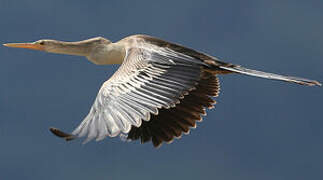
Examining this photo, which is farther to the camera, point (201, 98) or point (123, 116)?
point (201, 98)

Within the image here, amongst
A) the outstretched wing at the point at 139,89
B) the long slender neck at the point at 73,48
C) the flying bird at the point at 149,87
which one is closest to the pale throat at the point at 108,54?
the flying bird at the point at 149,87

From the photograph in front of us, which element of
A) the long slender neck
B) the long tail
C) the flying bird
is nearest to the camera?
the flying bird

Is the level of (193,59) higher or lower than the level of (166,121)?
higher

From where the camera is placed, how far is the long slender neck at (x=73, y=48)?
1363 cm

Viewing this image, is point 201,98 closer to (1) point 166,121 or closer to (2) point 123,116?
(1) point 166,121

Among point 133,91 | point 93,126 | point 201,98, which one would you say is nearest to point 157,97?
point 133,91

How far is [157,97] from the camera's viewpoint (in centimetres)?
1053

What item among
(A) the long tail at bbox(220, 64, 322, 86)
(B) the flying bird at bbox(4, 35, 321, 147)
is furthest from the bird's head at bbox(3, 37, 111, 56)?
(A) the long tail at bbox(220, 64, 322, 86)

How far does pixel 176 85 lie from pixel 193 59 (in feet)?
4.86

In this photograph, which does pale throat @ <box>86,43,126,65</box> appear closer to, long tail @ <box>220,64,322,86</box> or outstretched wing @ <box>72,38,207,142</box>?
outstretched wing @ <box>72,38,207,142</box>

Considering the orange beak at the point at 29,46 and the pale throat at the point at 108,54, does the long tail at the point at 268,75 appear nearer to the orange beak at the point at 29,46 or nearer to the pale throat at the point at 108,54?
the pale throat at the point at 108,54

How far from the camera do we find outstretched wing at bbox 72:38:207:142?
9828 mm

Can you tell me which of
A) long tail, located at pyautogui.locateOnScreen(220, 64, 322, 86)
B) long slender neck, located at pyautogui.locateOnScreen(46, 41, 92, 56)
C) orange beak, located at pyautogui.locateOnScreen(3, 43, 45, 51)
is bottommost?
orange beak, located at pyautogui.locateOnScreen(3, 43, 45, 51)

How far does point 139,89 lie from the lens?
35.2 feet
